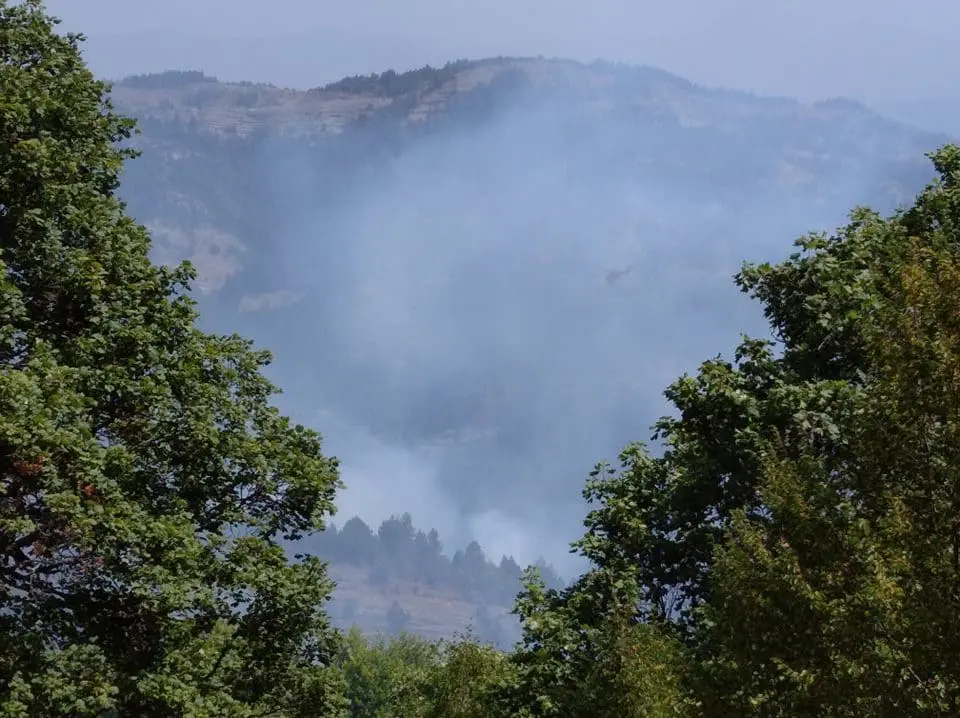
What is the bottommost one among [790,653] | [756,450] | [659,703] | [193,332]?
[790,653]

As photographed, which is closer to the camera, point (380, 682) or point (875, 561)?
point (875, 561)

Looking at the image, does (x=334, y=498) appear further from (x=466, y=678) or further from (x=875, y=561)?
(x=466, y=678)

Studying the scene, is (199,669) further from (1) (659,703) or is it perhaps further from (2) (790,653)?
(2) (790,653)

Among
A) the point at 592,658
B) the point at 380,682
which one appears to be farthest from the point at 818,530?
the point at 380,682

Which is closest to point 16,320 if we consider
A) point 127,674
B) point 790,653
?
point 127,674

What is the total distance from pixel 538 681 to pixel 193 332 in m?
12.1

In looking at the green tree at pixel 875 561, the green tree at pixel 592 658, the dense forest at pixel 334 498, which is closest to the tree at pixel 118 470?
the dense forest at pixel 334 498

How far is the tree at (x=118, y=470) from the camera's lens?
19422mm

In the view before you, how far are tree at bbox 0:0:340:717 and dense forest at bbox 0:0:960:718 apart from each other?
0.21ft

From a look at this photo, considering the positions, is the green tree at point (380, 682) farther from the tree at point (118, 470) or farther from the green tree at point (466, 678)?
the tree at point (118, 470)

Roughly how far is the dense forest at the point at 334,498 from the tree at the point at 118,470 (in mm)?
63

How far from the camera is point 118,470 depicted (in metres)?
20.7

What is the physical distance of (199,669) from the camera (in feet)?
70.4

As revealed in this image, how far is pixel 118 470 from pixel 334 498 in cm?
532
